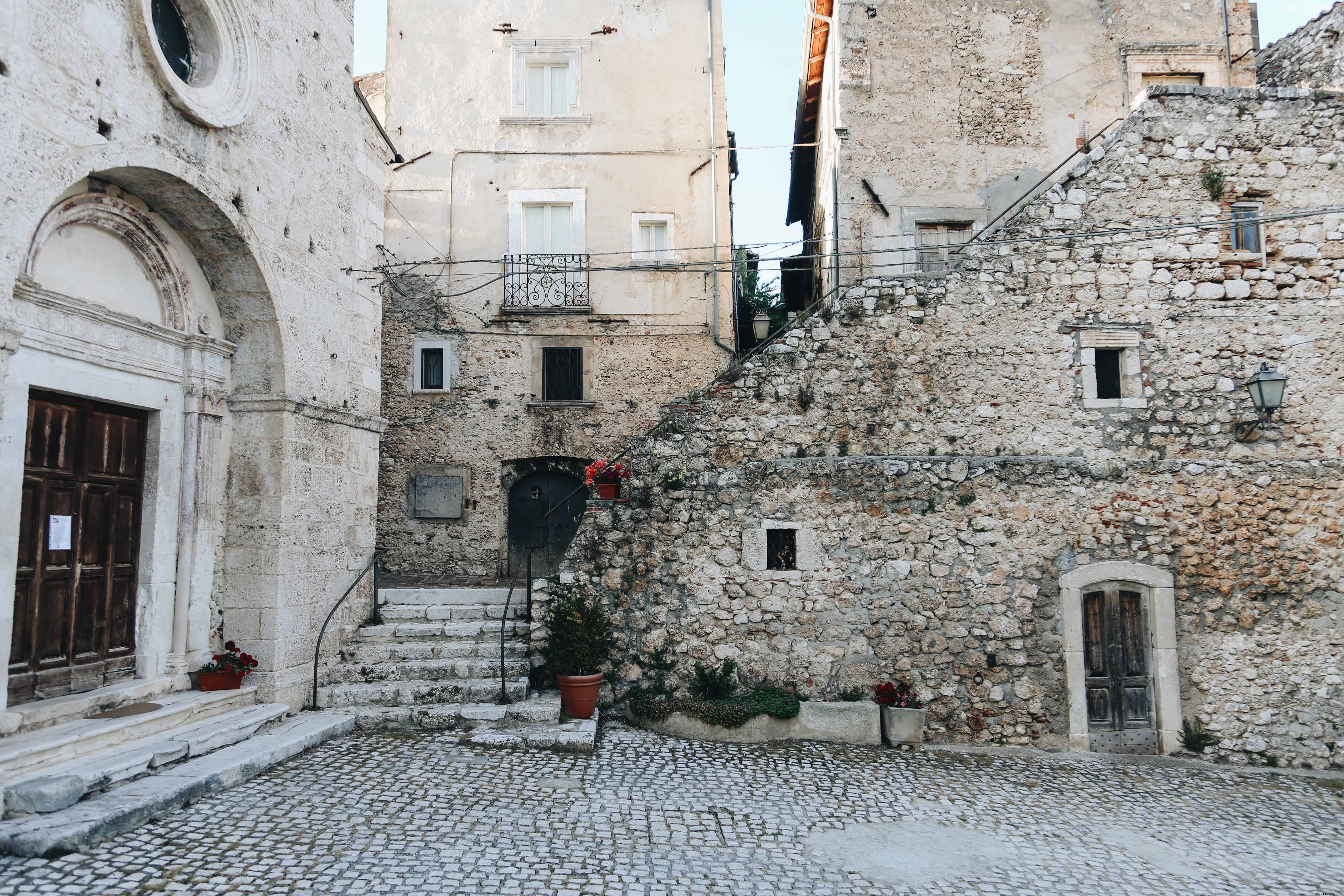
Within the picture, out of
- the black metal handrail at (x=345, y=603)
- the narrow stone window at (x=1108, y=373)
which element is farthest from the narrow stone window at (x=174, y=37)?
the narrow stone window at (x=1108, y=373)

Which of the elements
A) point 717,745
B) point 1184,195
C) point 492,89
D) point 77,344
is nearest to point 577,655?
point 717,745

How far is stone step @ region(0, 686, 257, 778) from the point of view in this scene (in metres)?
5.05

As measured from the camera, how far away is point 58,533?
5.91 m

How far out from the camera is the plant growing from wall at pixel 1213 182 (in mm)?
8727

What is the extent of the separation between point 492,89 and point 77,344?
9.23 metres

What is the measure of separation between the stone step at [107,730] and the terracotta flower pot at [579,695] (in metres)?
2.71

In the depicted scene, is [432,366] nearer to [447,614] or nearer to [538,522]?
[538,522]

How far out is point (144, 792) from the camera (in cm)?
525

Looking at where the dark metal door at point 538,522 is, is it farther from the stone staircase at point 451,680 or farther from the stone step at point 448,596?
the stone staircase at point 451,680

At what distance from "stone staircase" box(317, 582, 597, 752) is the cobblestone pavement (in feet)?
0.82

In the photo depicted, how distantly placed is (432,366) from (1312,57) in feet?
47.9

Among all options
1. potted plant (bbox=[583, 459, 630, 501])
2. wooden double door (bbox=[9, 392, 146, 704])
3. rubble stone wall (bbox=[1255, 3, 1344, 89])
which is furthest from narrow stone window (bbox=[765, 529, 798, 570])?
rubble stone wall (bbox=[1255, 3, 1344, 89])

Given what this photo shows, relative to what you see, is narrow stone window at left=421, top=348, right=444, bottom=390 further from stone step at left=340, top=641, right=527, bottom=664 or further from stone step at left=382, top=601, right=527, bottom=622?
stone step at left=340, top=641, right=527, bottom=664

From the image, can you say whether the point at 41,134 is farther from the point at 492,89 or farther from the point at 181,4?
the point at 492,89
